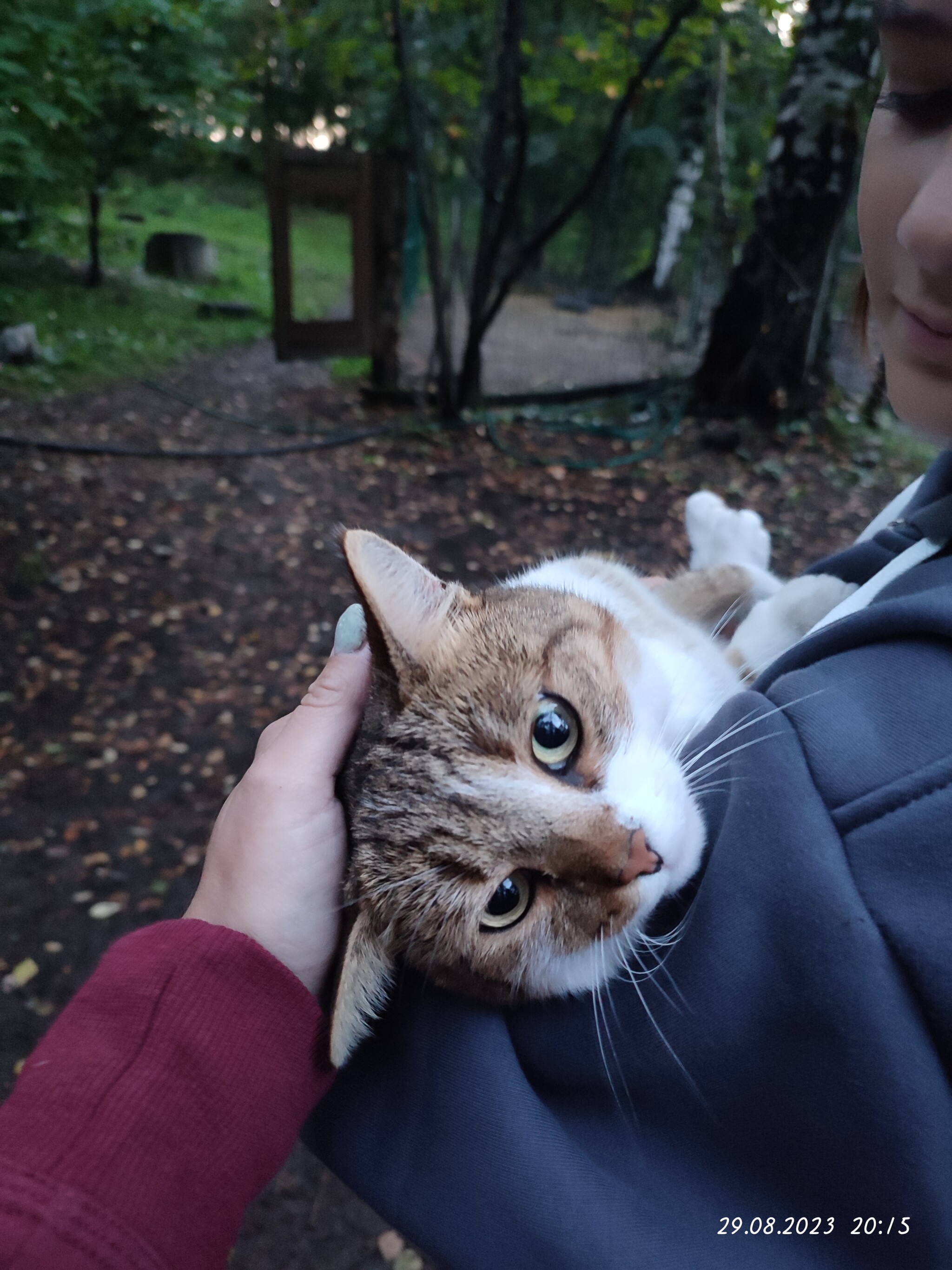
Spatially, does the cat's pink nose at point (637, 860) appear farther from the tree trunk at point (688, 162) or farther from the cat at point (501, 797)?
the tree trunk at point (688, 162)

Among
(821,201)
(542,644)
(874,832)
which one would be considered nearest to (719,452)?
(821,201)

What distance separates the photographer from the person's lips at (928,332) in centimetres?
122

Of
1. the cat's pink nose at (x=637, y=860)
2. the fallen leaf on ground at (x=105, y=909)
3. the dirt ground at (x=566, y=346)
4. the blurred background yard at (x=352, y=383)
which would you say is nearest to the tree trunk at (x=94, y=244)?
the blurred background yard at (x=352, y=383)

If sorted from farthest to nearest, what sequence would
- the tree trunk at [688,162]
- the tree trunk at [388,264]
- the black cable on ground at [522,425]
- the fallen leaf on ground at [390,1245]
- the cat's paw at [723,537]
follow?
the tree trunk at [688,162], the tree trunk at [388,264], the black cable on ground at [522,425], the cat's paw at [723,537], the fallen leaf on ground at [390,1245]

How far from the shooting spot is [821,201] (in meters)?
6.94

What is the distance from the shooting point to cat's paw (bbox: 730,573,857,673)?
2158 millimetres

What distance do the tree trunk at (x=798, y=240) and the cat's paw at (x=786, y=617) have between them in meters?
5.94

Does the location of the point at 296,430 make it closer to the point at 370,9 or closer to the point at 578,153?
the point at 370,9

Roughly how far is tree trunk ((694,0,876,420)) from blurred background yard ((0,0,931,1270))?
1.0 inches

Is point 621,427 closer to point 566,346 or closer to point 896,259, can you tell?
point 566,346

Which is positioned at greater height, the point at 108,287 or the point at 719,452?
the point at 108,287

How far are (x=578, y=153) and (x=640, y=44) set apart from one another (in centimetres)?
289

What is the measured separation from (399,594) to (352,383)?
8114mm

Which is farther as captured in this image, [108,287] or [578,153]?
[108,287]
